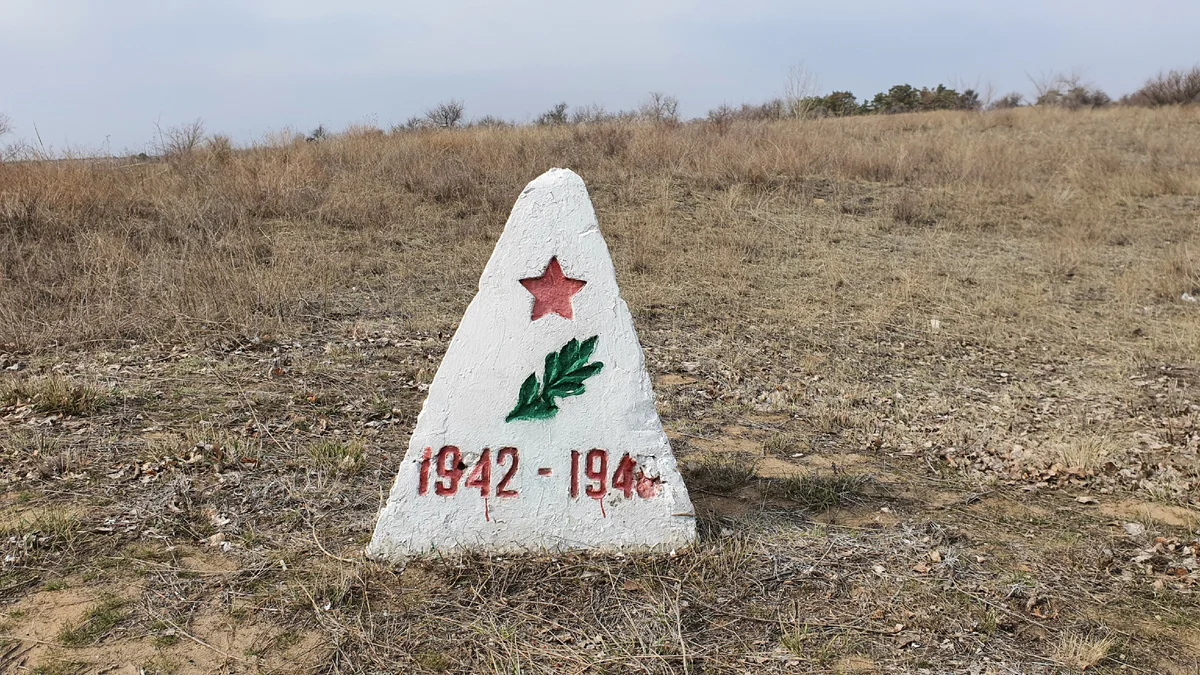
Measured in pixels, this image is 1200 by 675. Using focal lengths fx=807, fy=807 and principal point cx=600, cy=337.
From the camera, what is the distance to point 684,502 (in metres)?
2.87

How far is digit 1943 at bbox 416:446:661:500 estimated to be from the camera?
2801mm

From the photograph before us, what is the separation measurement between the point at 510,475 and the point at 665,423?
5.67ft

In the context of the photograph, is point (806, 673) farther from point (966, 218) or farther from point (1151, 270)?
point (966, 218)

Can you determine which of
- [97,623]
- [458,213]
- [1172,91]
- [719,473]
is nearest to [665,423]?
[719,473]

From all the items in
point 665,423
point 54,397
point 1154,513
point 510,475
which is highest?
point 54,397

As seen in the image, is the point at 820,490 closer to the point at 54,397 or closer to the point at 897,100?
the point at 54,397

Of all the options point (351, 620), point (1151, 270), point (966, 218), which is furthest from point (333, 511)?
point (966, 218)

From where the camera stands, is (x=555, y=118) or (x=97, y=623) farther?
(x=555, y=118)

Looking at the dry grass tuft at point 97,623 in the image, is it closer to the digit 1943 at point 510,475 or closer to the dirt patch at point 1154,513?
the digit 1943 at point 510,475

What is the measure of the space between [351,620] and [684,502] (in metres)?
1.17

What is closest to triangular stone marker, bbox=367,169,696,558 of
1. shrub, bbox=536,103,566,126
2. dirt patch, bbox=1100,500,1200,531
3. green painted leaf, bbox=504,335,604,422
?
green painted leaf, bbox=504,335,604,422

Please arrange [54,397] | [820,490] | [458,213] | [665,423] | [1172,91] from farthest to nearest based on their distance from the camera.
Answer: [1172,91]
[458,213]
[665,423]
[54,397]
[820,490]

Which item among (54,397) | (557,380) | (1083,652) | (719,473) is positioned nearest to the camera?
(1083,652)

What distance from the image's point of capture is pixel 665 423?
441 centimetres
